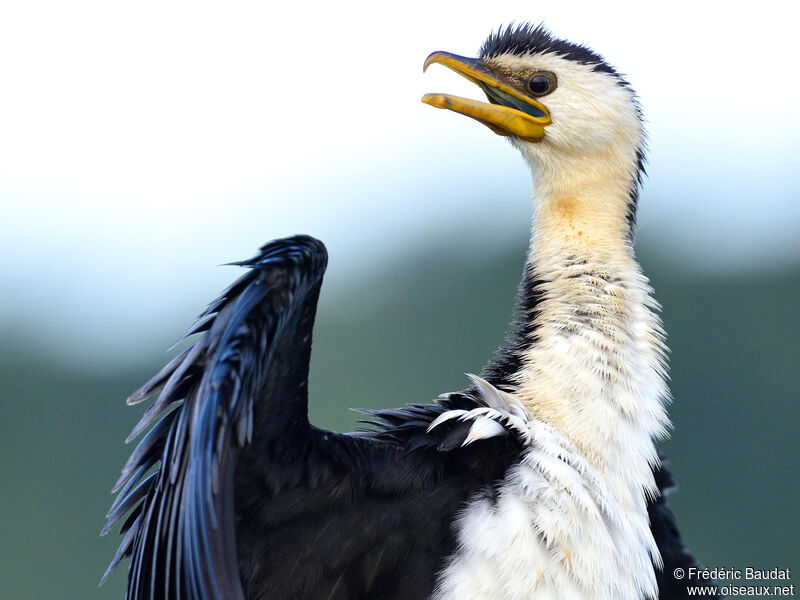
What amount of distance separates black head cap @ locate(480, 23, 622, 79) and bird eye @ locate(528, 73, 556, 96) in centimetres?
13

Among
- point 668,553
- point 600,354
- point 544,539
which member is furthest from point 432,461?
point 668,553

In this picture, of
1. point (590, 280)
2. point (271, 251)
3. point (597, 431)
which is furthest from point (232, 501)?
point (590, 280)

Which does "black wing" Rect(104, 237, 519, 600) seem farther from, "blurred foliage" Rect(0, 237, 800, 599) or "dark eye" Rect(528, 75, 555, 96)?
"blurred foliage" Rect(0, 237, 800, 599)

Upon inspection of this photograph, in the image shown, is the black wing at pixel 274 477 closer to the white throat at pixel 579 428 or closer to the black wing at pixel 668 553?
the white throat at pixel 579 428

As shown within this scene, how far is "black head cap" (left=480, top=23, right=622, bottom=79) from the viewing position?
5539 millimetres

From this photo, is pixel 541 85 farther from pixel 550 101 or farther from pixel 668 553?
pixel 668 553

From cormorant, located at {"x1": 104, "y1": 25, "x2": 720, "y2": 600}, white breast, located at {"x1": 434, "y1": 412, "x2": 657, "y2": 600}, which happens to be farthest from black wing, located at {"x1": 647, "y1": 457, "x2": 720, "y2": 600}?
white breast, located at {"x1": 434, "y1": 412, "x2": 657, "y2": 600}

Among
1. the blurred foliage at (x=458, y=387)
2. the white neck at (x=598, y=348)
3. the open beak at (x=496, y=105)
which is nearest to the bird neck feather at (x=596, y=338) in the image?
the white neck at (x=598, y=348)

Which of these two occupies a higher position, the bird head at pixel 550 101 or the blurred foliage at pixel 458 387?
the bird head at pixel 550 101

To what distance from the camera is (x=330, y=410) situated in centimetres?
1552

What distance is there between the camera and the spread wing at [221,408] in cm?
369

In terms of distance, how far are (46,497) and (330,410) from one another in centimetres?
516

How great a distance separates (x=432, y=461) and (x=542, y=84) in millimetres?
2194

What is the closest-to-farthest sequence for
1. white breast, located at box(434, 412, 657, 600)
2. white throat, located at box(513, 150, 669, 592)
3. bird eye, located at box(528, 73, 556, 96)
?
1. white breast, located at box(434, 412, 657, 600)
2. white throat, located at box(513, 150, 669, 592)
3. bird eye, located at box(528, 73, 556, 96)
